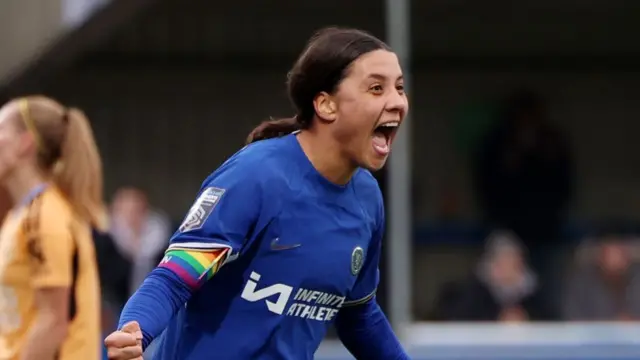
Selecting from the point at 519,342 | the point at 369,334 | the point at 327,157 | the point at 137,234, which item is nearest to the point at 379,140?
the point at 327,157

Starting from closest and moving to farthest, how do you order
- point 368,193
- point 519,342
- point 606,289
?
point 368,193
point 519,342
point 606,289

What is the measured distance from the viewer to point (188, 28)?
12.2 metres

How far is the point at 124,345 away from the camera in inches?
111

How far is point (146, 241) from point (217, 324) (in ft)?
22.1

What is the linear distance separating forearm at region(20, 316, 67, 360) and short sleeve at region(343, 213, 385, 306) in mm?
1273

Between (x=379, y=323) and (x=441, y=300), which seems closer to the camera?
(x=379, y=323)

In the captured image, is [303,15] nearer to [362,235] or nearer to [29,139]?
[29,139]

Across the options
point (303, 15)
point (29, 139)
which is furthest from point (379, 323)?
point (303, 15)

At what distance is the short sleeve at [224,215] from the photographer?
121 inches

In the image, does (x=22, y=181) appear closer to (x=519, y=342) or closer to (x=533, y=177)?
(x=519, y=342)

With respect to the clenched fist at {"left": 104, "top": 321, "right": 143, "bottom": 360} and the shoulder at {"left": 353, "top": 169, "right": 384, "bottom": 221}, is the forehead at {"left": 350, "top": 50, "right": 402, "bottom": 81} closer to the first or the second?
the shoulder at {"left": 353, "top": 169, "right": 384, "bottom": 221}

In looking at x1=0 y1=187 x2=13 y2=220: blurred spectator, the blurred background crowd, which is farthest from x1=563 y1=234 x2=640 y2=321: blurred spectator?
x1=0 y1=187 x2=13 y2=220: blurred spectator

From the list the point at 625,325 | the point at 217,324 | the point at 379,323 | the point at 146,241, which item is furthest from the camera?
the point at 146,241

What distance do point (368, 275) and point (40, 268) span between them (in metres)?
1.38
